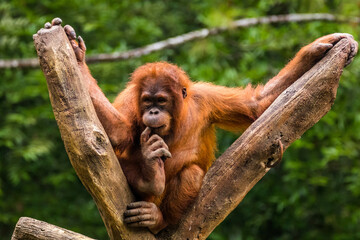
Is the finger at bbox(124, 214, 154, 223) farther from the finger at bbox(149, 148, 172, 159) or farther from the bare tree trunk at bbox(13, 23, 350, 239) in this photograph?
→ the finger at bbox(149, 148, 172, 159)

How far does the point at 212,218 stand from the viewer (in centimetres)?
395

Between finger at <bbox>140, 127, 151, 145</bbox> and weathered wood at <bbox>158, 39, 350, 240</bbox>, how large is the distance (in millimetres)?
604

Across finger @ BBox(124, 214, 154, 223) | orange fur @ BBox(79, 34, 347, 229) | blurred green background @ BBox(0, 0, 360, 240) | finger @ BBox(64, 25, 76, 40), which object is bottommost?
blurred green background @ BBox(0, 0, 360, 240)

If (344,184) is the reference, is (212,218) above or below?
above

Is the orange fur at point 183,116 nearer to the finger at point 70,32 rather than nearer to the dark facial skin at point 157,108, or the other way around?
the dark facial skin at point 157,108

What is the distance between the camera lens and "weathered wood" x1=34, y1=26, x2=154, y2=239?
3361 millimetres

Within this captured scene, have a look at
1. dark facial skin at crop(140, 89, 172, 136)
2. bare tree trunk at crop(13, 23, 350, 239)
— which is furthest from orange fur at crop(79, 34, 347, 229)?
bare tree trunk at crop(13, 23, 350, 239)

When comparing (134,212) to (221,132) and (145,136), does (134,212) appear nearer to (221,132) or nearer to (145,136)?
(145,136)

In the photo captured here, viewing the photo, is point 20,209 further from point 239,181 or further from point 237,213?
point 239,181

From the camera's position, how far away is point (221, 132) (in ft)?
26.5

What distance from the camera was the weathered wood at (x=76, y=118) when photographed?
3361mm

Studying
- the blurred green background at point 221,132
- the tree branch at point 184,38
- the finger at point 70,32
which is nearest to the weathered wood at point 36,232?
the finger at point 70,32

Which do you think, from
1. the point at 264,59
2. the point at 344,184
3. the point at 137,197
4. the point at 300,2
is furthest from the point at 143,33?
the point at 137,197

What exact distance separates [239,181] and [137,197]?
2.74ft
